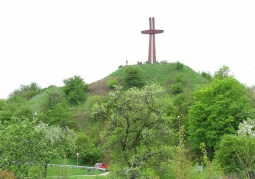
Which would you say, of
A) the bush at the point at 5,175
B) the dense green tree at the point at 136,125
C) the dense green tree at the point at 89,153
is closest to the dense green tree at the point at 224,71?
the dense green tree at the point at 89,153

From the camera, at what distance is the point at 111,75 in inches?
3292

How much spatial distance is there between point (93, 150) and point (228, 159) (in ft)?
64.8

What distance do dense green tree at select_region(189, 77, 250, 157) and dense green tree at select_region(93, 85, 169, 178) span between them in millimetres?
17011

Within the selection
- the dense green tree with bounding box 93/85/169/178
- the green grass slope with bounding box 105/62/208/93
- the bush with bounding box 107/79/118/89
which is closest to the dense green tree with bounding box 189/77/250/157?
the dense green tree with bounding box 93/85/169/178

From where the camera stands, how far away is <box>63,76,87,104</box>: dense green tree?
74.6 meters

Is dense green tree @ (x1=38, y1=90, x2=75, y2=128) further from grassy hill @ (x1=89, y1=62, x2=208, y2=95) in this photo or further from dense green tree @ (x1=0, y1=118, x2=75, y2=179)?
dense green tree @ (x1=0, y1=118, x2=75, y2=179)

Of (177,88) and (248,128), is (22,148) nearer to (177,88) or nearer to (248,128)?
(248,128)

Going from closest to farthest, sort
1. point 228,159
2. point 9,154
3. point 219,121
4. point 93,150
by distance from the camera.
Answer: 1. point 9,154
2. point 228,159
3. point 219,121
4. point 93,150

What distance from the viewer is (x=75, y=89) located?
75.4 meters

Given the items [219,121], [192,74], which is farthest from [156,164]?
[192,74]

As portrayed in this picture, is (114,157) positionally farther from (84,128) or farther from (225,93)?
(84,128)

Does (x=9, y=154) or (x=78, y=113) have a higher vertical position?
(x=78, y=113)

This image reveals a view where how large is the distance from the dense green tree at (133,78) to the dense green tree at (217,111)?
26944 mm

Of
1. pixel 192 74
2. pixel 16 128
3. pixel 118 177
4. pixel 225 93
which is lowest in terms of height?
pixel 118 177
